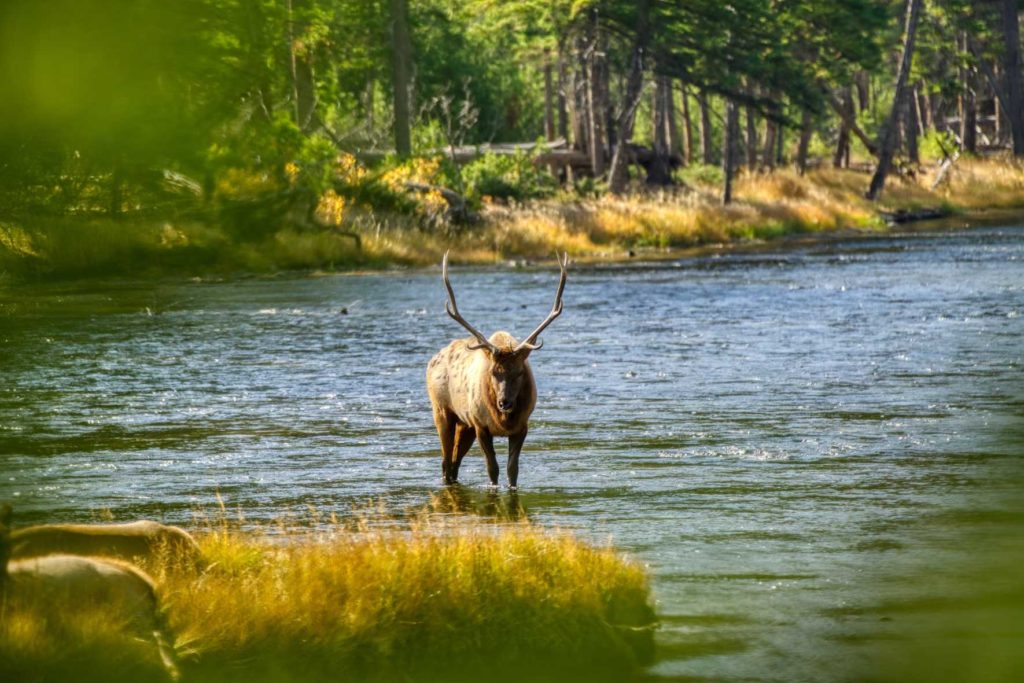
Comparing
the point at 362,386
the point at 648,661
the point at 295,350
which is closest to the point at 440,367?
the point at 648,661

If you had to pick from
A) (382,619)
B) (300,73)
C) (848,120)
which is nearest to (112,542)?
(382,619)

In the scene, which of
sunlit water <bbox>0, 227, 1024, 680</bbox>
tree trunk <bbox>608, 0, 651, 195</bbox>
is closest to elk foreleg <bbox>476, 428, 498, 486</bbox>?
sunlit water <bbox>0, 227, 1024, 680</bbox>

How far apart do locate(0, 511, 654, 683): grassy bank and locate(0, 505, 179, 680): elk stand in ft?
0.28

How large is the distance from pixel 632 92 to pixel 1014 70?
22855 millimetres

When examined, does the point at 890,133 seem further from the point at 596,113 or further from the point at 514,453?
the point at 514,453

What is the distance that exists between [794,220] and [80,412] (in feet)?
121

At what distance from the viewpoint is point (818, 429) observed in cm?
1684

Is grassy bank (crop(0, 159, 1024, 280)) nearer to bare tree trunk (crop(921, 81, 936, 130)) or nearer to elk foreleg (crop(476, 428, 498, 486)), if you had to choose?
elk foreleg (crop(476, 428, 498, 486))

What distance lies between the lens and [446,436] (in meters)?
13.7

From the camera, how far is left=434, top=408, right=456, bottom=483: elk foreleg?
1355 centimetres

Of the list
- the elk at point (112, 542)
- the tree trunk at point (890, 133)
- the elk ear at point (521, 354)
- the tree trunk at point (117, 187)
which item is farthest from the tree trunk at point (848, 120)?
the tree trunk at point (117, 187)

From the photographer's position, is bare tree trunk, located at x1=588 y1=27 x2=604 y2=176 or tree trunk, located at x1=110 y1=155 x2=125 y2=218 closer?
tree trunk, located at x1=110 y1=155 x2=125 y2=218

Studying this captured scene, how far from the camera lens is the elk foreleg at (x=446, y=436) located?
533 inches

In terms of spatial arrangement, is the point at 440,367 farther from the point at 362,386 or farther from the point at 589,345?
the point at 589,345
